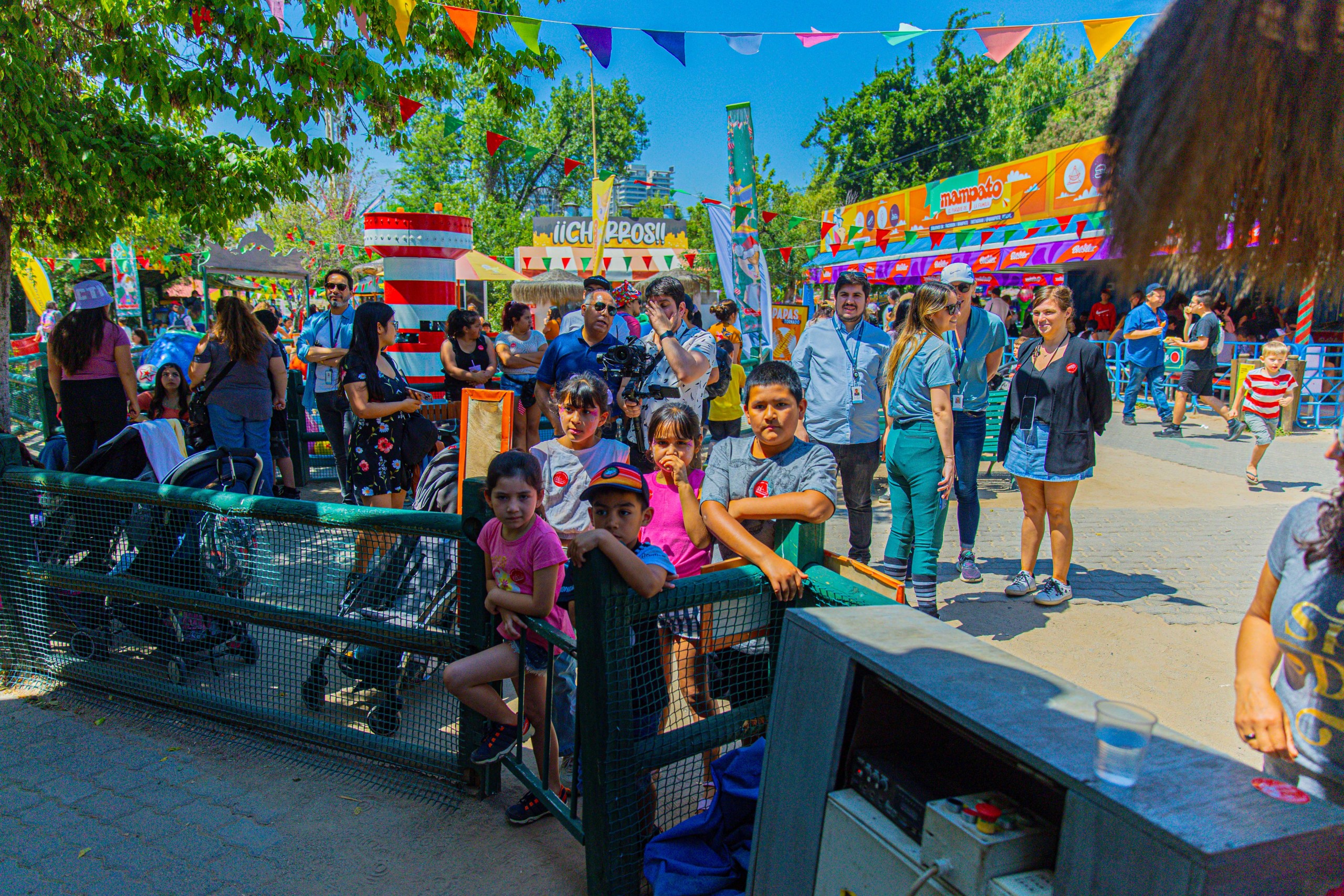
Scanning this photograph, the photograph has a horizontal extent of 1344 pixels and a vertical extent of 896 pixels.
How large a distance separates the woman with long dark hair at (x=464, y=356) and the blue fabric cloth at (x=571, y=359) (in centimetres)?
120

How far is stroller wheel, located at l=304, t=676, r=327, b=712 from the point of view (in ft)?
11.2

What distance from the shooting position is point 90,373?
561 centimetres

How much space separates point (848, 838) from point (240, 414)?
5.78 metres

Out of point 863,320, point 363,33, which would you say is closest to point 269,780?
point 863,320

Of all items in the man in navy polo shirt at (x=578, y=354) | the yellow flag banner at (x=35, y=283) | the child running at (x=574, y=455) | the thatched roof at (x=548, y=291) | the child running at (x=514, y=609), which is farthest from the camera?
the thatched roof at (x=548, y=291)

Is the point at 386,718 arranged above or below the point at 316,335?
below

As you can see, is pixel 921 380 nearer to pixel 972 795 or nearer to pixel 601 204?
pixel 972 795

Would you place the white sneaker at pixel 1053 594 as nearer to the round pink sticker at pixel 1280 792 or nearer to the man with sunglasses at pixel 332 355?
the round pink sticker at pixel 1280 792

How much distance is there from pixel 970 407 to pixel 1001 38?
124 inches

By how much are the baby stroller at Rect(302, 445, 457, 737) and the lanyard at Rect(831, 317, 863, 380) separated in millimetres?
2711

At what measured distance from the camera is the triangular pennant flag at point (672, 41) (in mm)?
6844

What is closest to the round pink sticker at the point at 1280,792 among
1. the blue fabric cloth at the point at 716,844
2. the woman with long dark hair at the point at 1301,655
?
the woman with long dark hair at the point at 1301,655

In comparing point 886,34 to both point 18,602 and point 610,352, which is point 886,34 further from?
point 18,602

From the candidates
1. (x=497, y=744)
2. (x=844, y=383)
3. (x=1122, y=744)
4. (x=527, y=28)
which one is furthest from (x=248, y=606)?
(x=527, y=28)
